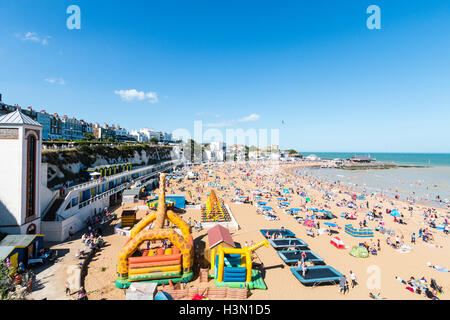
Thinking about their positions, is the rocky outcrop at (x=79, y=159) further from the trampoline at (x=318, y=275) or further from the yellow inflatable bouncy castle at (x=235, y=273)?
the trampoline at (x=318, y=275)

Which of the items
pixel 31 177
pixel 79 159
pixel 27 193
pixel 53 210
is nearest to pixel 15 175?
pixel 31 177

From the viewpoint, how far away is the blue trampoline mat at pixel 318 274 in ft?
38.6

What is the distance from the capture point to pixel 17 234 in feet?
45.6

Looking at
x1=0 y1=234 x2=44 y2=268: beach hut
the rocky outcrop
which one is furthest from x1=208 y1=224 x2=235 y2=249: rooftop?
the rocky outcrop

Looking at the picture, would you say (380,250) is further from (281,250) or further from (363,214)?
(363,214)

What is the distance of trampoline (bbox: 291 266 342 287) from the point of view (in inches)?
464

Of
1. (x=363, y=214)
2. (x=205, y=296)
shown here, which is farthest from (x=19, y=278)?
(x=363, y=214)

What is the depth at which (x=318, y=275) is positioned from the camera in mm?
12203

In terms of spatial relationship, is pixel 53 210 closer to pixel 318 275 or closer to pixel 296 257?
pixel 296 257

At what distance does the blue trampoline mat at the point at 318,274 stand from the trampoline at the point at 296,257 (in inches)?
38.5

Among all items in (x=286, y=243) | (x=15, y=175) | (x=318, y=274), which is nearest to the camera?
(x=318, y=274)

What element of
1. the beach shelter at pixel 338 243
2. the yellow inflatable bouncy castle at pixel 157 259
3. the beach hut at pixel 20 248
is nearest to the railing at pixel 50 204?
the beach hut at pixel 20 248

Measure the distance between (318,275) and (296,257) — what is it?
86.9 inches
